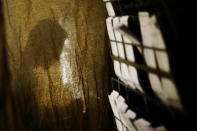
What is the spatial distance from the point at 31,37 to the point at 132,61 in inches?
62.1

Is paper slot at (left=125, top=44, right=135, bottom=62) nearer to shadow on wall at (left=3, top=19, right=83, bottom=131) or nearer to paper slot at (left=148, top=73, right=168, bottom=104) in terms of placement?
paper slot at (left=148, top=73, right=168, bottom=104)

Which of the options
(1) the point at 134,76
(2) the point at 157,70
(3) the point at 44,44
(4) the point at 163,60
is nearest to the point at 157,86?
(2) the point at 157,70

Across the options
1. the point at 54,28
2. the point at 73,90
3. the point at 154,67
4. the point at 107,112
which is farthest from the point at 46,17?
the point at 154,67

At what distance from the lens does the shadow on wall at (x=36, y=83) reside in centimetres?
340

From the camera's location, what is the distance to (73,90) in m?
3.64

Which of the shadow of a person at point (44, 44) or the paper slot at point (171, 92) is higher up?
the shadow of a person at point (44, 44)

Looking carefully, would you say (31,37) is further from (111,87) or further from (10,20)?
(111,87)

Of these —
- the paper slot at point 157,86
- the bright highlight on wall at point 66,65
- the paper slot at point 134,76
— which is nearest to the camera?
the paper slot at point 157,86

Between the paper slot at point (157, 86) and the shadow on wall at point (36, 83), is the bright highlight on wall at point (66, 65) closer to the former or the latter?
the shadow on wall at point (36, 83)

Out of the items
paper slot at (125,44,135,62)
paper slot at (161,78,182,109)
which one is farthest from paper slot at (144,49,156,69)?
paper slot at (125,44,135,62)

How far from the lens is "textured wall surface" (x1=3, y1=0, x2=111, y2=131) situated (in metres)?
3.37

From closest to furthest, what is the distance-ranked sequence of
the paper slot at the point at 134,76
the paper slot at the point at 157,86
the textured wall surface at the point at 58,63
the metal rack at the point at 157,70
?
the metal rack at the point at 157,70 → the paper slot at the point at 157,86 → the paper slot at the point at 134,76 → the textured wall surface at the point at 58,63

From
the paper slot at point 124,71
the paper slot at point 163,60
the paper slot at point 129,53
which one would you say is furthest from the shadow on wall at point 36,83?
the paper slot at point 163,60

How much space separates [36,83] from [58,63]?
0.42 m
